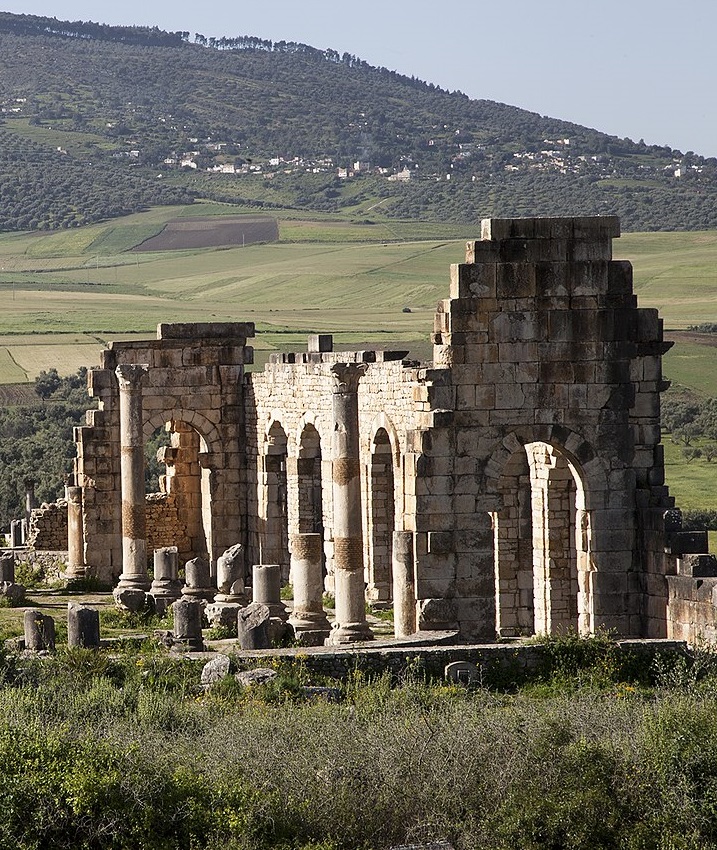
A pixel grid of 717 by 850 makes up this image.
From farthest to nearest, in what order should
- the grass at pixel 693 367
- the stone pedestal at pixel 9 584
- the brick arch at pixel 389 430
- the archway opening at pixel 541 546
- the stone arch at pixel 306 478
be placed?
the grass at pixel 693 367 → the stone arch at pixel 306 478 → the stone pedestal at pixel 9 584 → the brick arch at pixel 389 430 → the archway opening at pixel 541 546

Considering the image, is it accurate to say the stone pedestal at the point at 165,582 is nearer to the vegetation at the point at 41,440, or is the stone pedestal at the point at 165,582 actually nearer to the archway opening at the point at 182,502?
the archway opening at the point at 182,502

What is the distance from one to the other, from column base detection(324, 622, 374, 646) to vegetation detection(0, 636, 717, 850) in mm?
6319

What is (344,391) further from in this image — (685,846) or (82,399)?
(82,399)

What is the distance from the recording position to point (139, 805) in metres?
15.8

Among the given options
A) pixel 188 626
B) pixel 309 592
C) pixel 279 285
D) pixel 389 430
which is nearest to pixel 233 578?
pixel 309 592

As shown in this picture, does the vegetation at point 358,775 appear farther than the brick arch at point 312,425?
No

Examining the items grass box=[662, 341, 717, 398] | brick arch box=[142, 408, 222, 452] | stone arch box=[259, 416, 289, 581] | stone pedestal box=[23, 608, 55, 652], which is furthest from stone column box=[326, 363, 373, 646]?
grass box=[662, 341, 717, 398]

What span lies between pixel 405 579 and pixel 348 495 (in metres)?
2.07

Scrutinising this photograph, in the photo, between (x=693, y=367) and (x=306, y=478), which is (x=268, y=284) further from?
(x=306, y=478)

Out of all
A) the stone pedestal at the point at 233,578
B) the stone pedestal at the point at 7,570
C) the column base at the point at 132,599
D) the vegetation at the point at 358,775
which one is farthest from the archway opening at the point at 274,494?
the vegetation at the point at 358,775

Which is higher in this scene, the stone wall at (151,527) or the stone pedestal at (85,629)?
the stone wall at (151,527)

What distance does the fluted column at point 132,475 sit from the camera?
32219 mm

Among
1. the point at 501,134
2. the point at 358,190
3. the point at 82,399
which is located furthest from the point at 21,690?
the point at 501,134

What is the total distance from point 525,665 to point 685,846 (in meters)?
5.52
